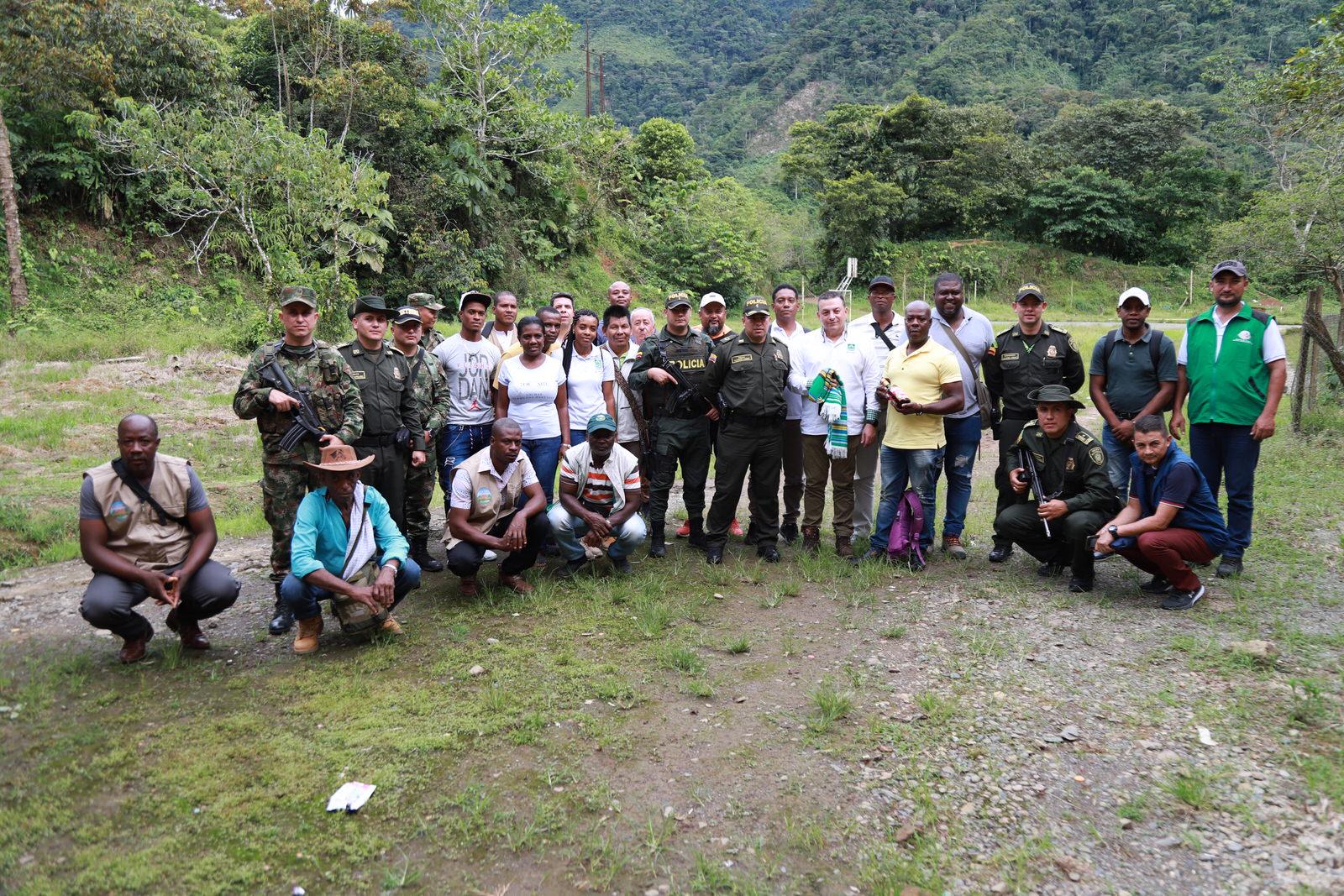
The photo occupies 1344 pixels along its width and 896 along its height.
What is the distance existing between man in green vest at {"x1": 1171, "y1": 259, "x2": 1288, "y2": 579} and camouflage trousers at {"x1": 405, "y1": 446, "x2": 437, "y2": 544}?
5.65 meters

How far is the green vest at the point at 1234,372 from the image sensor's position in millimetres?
5691

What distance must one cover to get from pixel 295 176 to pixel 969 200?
3172 centimetres

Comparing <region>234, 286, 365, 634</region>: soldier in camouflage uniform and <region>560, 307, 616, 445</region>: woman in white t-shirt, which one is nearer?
<region>234, 286, 365, 634</region>: soldier in camouflage uniform

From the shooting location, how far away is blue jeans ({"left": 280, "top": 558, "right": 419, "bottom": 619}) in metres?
4.72

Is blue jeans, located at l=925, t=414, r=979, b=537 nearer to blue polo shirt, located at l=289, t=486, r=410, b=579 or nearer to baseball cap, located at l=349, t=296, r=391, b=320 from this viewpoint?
blue polo shirt, located at l=289, t=486, r=410, b=579

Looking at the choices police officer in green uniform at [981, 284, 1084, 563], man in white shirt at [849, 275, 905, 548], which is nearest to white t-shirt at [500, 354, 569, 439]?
man in white shirt at [849, 275, 905, 548]

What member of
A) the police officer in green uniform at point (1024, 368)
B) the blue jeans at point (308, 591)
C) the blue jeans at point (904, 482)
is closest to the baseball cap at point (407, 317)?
the blue jeans at point (308, 591)

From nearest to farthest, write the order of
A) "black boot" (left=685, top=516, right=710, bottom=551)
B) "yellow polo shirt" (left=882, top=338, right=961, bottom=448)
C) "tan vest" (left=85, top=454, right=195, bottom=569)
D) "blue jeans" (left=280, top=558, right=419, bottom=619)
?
1. "tan vest" (left=85, top=454, right=195, bottom=569)
2. "blue jeans" (left=280, top=558, right=419, bottom=619)
3. "yellow polo shirt" (left=882, top=338, right=961, bottom=448)
4. "black boot" (left=685, top=516, right=710, bottom=551)

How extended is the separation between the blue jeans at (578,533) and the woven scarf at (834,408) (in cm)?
173

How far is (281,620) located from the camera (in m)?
5.21

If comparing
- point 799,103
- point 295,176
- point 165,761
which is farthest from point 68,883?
point 799,103

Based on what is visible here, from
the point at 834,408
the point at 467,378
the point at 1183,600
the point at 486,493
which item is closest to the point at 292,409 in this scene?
the point at 486,493

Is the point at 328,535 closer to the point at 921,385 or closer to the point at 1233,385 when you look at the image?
the point at 921,385

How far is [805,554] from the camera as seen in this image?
6656 mm
